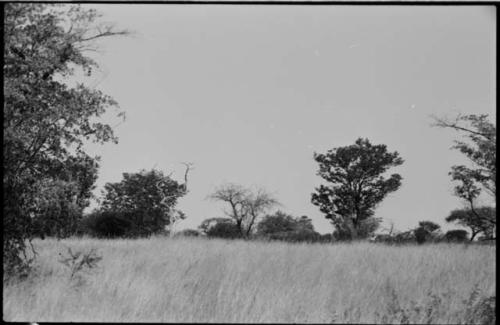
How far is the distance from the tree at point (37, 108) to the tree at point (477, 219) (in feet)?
20.8

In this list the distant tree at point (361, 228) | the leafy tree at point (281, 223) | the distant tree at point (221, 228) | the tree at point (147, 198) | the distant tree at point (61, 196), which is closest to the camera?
the distant tree at point (61, 196)

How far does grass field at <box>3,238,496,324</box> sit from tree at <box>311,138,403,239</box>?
944cm

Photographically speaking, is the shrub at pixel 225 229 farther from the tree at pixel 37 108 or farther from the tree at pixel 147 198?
the tree at pixel 37 108

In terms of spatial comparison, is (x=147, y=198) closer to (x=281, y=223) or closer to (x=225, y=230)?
(x=225, y=230)

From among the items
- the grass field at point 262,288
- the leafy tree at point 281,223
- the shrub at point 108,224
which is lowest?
the grass field at point 262,288

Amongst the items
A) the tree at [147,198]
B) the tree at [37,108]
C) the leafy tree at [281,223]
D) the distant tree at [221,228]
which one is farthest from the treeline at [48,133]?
the leafy tree at [281,223]

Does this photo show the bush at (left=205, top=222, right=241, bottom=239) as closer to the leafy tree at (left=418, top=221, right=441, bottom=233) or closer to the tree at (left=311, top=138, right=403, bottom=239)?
the tree at (left=311, top=138, right=403, bottom=239)

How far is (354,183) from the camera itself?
1997 cm

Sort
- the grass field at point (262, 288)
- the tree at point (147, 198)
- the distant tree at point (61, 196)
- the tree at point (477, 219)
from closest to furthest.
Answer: the grass field at point (262, 288) → the distant tree at point (61, 196) → the tree at point (477, 219) → the tree at point (147, 198)

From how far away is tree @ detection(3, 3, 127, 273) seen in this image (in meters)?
6.67

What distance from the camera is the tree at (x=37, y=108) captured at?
21.9 ft

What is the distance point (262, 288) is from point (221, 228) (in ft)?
41.2

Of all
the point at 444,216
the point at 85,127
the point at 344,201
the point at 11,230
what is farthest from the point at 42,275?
the point at 344,201

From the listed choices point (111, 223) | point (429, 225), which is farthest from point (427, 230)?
point (111, 223)
